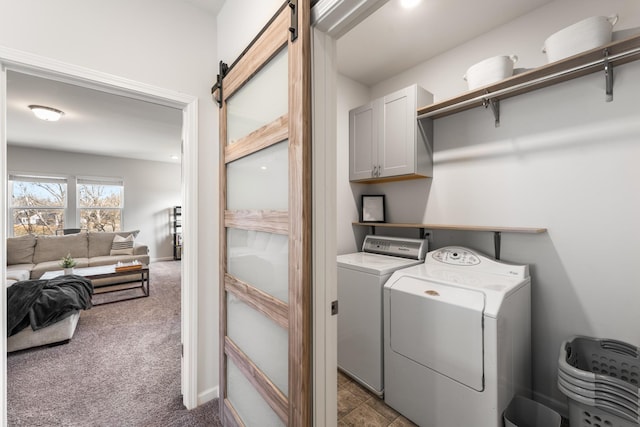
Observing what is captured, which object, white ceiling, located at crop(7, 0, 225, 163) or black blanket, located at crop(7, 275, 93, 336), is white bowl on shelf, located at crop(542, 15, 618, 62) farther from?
black blanket, located at crop(7, 275, 93, 336)

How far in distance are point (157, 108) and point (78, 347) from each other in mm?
2774

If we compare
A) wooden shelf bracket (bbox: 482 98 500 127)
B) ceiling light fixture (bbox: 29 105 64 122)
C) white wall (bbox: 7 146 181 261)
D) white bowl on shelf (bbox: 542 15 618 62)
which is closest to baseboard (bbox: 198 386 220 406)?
wooden shelf bracket (bbox: 482 98 500 127)

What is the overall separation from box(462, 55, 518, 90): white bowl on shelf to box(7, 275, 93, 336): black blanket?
163 inches

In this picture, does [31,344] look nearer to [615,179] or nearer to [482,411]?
[482,411]

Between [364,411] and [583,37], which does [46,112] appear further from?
[583,37]

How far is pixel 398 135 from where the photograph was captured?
2.28 metres

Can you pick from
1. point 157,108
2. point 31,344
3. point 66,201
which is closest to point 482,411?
point 31,344

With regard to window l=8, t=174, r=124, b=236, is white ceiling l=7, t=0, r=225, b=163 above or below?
above

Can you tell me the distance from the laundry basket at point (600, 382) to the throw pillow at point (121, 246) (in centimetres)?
627

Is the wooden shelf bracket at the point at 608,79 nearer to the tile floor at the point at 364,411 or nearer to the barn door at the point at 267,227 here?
the barn door at the point at 267,227

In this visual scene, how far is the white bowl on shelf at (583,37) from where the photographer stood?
1.40m

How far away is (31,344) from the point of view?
8.19 feet

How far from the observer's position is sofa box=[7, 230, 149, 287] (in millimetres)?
4125

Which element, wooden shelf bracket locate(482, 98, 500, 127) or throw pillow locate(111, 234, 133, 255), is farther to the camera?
throw pillow locate(111, 234, 133, 255)
